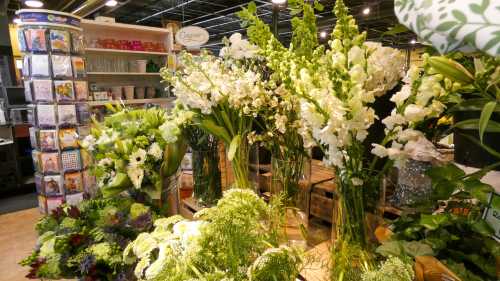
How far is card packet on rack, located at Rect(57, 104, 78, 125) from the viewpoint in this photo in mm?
3893

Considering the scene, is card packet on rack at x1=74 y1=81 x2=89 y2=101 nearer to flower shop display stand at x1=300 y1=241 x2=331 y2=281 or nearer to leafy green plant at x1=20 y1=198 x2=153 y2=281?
leafy green plant at x1=20 y1=198 x2=153 y2=281

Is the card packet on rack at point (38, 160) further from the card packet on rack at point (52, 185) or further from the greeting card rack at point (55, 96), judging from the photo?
the card packet on rack at point (52, 185)

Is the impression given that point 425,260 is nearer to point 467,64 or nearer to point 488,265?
point 488,265

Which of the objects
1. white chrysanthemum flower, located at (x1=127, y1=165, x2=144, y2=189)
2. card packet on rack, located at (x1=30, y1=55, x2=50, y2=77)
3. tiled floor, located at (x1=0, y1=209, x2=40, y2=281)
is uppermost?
card packet on rack, located at (x1=30, y1=55, x2=50, y2=77)

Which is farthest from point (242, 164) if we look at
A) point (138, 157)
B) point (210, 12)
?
point (210, 12)

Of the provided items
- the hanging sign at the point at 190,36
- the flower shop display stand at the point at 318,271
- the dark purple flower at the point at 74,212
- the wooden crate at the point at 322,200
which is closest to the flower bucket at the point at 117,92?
the hanging sign at the point at 190,36

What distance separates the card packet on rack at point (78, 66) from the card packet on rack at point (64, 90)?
157mm

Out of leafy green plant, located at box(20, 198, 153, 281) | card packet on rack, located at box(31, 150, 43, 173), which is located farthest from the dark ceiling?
leafy green plant, located at box(20, 198, 153, 281)

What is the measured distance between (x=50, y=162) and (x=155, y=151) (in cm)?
346

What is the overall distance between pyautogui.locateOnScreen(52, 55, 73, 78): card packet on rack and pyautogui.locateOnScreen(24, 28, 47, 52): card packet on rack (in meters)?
0.17

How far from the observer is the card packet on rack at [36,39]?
12.1ft

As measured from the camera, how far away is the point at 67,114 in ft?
12.9

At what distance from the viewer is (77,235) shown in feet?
3.32

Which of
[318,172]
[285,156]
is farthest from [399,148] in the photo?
[318,172]
